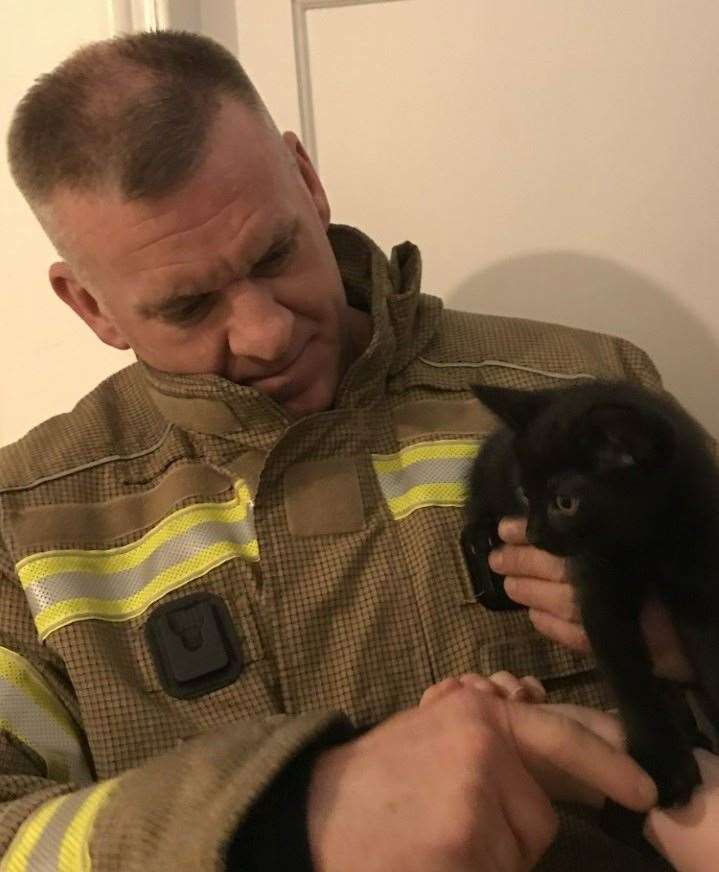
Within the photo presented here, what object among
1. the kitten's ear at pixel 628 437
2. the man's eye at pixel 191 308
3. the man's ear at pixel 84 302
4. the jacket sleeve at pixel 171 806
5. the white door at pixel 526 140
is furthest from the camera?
the white door at pixel 526 140

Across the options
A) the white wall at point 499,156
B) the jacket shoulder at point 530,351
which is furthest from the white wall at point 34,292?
the jacket shoulder at point 530,351

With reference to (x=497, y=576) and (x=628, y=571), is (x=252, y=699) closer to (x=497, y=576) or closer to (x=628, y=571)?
(x=497, y=576)

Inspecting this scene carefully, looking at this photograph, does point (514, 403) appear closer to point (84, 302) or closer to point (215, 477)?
point (215, 477)

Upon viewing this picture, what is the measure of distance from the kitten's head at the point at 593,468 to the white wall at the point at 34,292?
0.86 m

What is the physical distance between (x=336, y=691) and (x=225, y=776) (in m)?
0.30

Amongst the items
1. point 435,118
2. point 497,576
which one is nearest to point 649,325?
point 435,118

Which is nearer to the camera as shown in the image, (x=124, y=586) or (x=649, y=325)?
(x=124, y=586)

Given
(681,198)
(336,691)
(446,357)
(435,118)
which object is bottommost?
(336,691)

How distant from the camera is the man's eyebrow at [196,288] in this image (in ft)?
3.21

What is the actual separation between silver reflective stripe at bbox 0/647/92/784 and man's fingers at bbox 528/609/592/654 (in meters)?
0.51

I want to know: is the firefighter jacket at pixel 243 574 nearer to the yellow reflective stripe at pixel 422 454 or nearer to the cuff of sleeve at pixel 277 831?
the yellow reflective stripe at pixel 422 454

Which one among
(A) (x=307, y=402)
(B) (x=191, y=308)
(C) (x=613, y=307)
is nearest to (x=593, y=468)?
(A) (x=307, y=402)

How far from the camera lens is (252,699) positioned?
940 mm

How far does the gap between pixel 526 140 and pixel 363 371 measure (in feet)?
2.08
